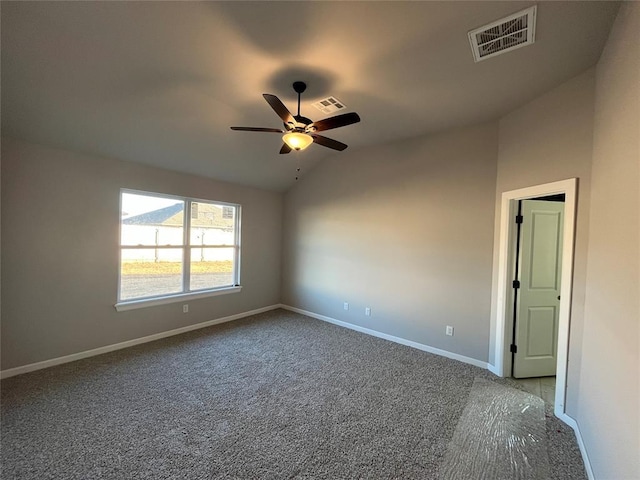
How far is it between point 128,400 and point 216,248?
2.71m

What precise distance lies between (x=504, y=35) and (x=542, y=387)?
11.1 feet

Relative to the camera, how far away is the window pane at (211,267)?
458 cm

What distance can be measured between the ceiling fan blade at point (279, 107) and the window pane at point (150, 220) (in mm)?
2815

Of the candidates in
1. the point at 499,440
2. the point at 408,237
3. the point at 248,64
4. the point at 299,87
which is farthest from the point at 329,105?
the point at 499,440

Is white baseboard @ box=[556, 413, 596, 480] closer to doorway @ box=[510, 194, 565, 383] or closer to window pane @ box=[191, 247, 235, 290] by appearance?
doorway @ box=[510, 194, 565, 383]

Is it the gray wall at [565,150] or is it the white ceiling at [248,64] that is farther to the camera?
the gray wall at [565,150]

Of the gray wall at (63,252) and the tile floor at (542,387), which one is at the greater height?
the gray wall at (63,252)

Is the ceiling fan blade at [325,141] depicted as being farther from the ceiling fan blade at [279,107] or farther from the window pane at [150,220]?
the window pane at [150,220]

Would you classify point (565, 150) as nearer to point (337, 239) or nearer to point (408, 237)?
point (408, 237)

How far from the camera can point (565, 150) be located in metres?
2.46

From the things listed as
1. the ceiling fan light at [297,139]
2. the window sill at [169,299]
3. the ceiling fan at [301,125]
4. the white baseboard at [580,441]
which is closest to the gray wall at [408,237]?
the white baseboard at [580,441]

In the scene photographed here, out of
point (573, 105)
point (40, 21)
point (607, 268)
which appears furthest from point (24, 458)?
point (573, 105)

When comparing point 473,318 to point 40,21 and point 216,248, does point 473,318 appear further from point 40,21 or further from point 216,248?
point 40,21

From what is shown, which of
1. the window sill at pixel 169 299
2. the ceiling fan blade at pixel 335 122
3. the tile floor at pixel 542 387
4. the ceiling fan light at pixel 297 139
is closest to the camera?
the ceiling fan blade at pixel 335 122
